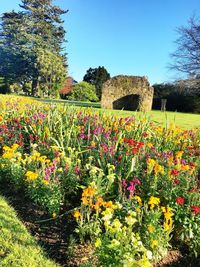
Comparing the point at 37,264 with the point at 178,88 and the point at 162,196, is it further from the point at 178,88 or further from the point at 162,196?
the point at 178,88

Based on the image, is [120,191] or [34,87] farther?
[34,87]

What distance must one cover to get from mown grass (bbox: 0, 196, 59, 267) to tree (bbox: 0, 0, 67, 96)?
124 feet

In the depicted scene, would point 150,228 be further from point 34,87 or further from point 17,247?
point 34,87

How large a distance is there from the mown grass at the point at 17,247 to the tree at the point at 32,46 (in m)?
37.7

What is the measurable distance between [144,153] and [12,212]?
5.80 ft

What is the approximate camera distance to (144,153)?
13.6 ft

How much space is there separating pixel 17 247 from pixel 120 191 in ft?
3.41

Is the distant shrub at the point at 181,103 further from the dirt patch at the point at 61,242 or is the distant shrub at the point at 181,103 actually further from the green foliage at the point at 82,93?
the dirt patch at the point at 61,242

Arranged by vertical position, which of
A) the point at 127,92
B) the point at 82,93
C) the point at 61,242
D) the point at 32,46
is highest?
the point at 32,46

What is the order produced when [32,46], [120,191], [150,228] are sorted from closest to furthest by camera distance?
[150,228]
[120,191]
[32,46]

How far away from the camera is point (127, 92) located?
20.5m

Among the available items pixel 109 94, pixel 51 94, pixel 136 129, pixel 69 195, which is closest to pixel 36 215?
pixel 69 195

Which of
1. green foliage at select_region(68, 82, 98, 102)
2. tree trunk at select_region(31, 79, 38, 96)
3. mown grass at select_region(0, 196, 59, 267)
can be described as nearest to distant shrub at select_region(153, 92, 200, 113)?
green foliage at select_region(68, 82, 98, 102)

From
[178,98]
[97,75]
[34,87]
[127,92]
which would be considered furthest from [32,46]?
[127,92]
